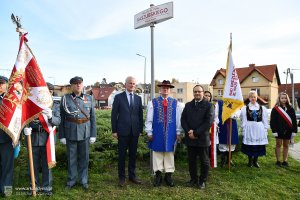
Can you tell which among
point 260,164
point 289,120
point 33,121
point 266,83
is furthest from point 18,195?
point 266,83

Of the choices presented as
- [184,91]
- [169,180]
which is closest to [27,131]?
[169,180]

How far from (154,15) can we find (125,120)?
2.33 meters

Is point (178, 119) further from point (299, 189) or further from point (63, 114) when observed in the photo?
point (299, 189)

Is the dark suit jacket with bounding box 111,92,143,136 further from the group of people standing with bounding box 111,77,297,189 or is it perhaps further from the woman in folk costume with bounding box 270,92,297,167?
the woman in folk costume with bounding box 270,92,297,167

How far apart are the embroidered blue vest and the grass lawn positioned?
768 millimetres

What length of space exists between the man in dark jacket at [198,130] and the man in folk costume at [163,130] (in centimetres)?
23

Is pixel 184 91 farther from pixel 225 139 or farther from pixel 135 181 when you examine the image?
pixel 135 181

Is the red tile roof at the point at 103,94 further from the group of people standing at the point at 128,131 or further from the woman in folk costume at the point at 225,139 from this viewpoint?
the group of people standing at the point at 128,131

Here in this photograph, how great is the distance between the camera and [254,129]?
21.4 ft

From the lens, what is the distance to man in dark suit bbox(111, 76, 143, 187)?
204 inches

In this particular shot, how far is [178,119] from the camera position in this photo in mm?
5305

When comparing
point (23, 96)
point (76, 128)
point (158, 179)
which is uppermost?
point (23, 96)

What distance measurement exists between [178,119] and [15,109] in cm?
291

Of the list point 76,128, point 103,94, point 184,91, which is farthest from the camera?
point 103,94
